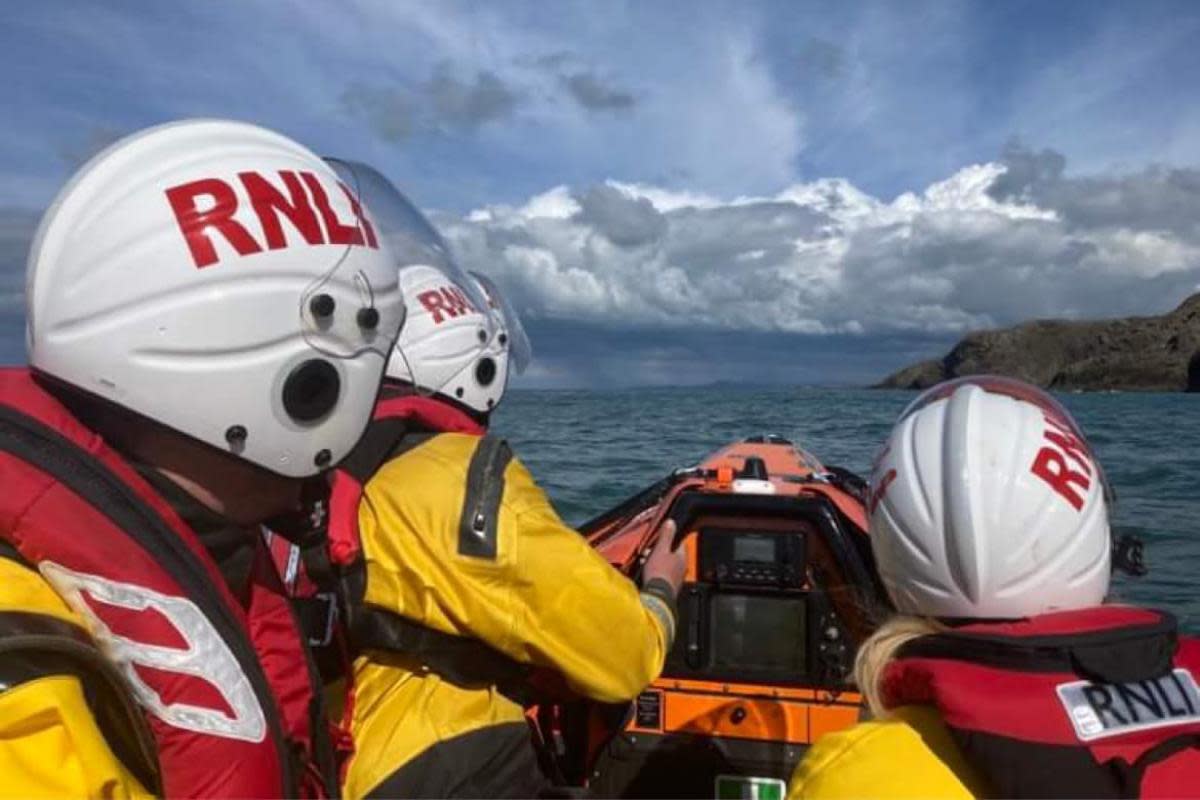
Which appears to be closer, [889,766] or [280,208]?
[889,766]

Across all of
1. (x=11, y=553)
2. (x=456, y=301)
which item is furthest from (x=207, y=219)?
(x=456, y=301)

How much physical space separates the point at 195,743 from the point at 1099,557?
1.40 metres

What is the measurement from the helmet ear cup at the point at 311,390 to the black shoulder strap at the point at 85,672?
0.47m

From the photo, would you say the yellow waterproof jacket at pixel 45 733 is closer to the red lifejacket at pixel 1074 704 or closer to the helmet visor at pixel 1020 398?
the red lifejacket at pixel 1074 704

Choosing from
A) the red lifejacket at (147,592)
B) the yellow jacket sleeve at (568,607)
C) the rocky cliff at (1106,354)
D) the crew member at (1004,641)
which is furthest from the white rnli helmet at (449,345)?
the rocky cliff at (1106,354)

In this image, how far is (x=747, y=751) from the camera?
345 centimetres

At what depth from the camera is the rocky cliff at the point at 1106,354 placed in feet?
289

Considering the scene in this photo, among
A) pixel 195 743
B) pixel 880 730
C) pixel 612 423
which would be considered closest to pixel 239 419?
pixel 195 743

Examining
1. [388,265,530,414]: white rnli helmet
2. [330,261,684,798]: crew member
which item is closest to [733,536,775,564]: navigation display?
[388,265,530,414]: white rnli helmet

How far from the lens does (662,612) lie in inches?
91.7

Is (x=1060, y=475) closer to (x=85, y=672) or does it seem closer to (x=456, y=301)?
(x=85, y=672)

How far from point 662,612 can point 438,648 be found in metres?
0.62

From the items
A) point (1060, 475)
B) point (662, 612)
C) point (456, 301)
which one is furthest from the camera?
point (456, 301)

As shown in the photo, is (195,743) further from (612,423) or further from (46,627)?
(612,423)
